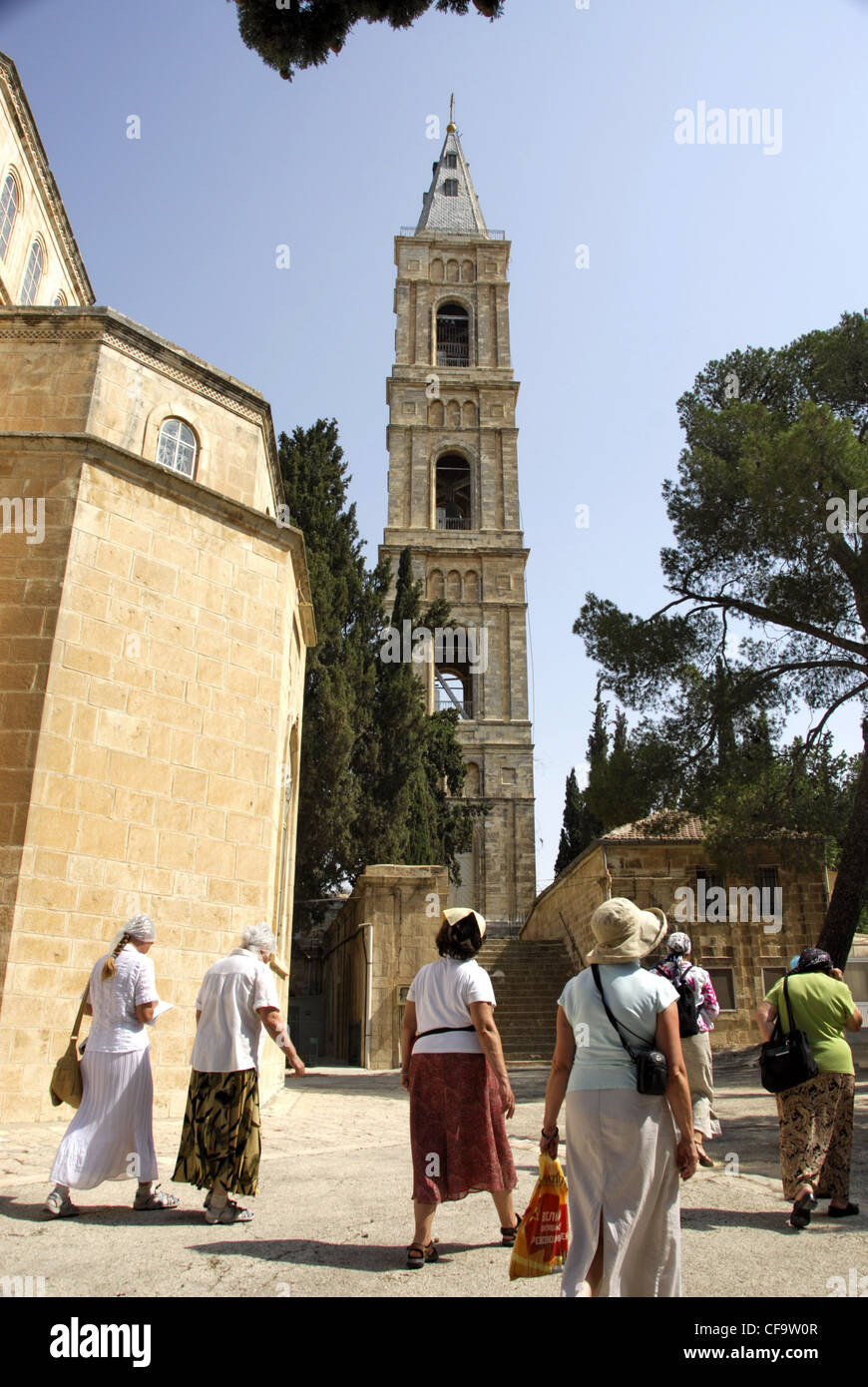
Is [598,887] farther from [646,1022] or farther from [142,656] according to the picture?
[646,1022]

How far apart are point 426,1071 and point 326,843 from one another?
58.2ft

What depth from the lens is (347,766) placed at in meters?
22.2

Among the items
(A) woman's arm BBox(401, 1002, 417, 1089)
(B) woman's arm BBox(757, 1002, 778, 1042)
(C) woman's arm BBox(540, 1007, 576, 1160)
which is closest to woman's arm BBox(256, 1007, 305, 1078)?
(A) woman's arm BBox(401, 1002, 417, 1089)

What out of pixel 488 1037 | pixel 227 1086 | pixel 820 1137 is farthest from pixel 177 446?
pixel 820 1137

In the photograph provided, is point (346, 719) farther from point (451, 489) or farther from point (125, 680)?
point (451, 489)

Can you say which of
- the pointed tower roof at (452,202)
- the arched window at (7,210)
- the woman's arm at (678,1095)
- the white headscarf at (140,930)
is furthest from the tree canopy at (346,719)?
the pointed tower roof at (452,202)

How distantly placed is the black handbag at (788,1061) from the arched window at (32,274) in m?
16.4

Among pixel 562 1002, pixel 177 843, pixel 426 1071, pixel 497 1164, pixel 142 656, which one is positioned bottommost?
pixel 497 1164

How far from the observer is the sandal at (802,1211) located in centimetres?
451

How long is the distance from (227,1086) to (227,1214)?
58cm

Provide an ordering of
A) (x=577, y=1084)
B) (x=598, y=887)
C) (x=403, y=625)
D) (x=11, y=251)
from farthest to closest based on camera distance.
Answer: (x=403, y=625) → (x=598, y=887) → (x=11, y=251) → (x=577, y=1084)

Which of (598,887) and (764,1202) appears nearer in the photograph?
(764,1202)

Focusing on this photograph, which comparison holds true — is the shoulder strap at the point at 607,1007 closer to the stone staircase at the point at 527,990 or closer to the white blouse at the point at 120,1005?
the white blouse at the point at 120,1005

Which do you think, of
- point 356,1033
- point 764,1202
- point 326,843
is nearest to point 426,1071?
point 764,1202
